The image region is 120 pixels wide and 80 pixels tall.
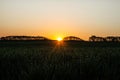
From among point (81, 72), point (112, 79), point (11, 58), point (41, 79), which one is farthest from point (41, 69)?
point (11, 58)

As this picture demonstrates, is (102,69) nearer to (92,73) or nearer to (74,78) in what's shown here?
(92,73)

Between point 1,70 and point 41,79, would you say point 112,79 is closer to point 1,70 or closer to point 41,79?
point 41,79

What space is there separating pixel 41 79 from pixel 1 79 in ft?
5.17

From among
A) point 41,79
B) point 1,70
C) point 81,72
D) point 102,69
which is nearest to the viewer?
point 41,79

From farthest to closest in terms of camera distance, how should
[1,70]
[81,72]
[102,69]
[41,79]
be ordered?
[1,70] → [102,69] → [81,72] → [41,79]

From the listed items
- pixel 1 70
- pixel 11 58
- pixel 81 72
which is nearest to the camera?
pixel 81 72

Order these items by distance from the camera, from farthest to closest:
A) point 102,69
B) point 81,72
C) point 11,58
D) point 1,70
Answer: point 11,58 < point 1,70 < point 102,69 < point 81,72

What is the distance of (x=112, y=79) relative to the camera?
30.2ft

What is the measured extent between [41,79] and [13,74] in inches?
65.5

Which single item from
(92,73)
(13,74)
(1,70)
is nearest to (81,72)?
(92,73)

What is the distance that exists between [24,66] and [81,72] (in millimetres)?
2618

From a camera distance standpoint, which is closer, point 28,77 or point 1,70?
point 28,77

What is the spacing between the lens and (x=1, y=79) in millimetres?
9680

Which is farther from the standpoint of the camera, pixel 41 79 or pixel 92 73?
pixel 92 73
